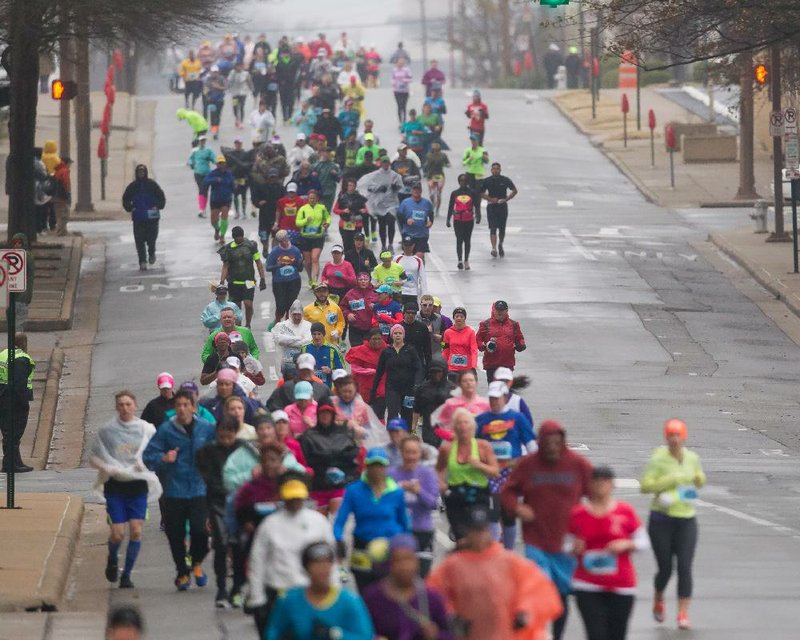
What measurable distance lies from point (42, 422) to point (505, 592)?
16.5 m

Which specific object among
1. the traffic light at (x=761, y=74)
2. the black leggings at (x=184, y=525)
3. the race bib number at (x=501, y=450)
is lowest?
the black leggings at (x=184, y=525)

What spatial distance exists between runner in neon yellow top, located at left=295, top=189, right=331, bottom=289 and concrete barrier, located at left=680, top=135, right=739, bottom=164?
24362 mm

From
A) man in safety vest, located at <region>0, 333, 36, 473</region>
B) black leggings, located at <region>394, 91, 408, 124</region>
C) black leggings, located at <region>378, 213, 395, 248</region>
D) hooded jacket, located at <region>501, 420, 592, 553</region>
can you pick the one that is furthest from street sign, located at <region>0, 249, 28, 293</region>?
black leggings, located at <region>394, 91, 408, 124</region>

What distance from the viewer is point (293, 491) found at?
11.9m

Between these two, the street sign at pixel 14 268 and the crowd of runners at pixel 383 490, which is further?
the street sign at pixel 14 268

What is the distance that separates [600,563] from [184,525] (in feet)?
15.6

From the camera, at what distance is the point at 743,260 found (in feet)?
126

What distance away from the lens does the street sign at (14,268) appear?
803 inches

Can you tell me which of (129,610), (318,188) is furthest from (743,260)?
(129,610)

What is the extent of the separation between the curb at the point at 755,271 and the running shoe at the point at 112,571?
19269mm

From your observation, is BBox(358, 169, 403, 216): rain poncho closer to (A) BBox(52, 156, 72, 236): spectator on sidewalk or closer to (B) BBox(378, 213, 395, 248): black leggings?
(B) BBox(378, 213, 395, 248): black leggings

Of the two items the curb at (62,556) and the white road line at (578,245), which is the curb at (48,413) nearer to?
the curb at (62,556)

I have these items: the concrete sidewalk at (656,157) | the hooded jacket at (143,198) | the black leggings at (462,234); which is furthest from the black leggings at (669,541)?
the concrete sidewalk at (656,157)

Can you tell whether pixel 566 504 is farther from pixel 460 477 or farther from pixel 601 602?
pixel 460 477
